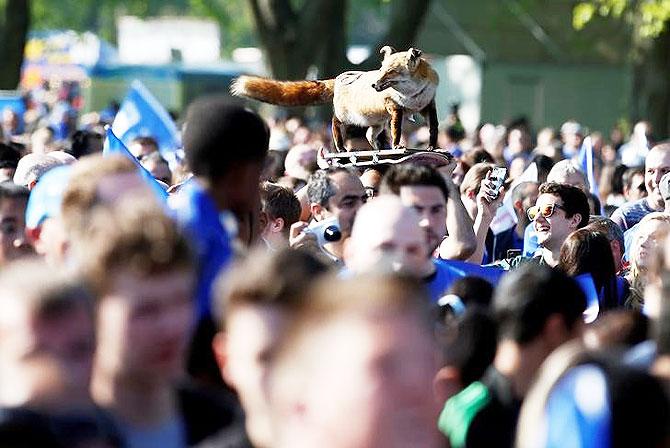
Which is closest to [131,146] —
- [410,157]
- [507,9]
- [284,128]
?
[410,157]

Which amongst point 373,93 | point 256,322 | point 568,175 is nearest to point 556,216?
point 373,93

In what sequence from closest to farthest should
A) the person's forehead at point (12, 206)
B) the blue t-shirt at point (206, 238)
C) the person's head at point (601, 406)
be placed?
the person's head at point (601, 406), the blue t-shirt at point (206, 238), the person's forehead at point (12, 206)

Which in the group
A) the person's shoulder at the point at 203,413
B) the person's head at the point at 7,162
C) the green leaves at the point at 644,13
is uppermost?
the green leaves at the point at 644,13

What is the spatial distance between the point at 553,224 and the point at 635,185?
4.26 meters

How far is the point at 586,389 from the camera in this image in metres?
3.92

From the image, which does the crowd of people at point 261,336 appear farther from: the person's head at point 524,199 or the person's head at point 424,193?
the person's head at point 524,199

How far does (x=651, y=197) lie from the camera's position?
472 inches

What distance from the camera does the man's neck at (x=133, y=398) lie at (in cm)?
404

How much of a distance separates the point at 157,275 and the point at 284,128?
18158 millimetres

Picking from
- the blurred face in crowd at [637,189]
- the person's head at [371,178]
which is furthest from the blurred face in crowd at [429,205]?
the blurred face in crowd at [637,189]

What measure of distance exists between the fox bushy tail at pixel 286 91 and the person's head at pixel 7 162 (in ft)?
4.44

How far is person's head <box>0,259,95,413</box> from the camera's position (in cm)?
372

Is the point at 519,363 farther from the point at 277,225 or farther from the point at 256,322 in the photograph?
the point at 277,225

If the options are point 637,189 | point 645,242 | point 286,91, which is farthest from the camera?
point 637,189
